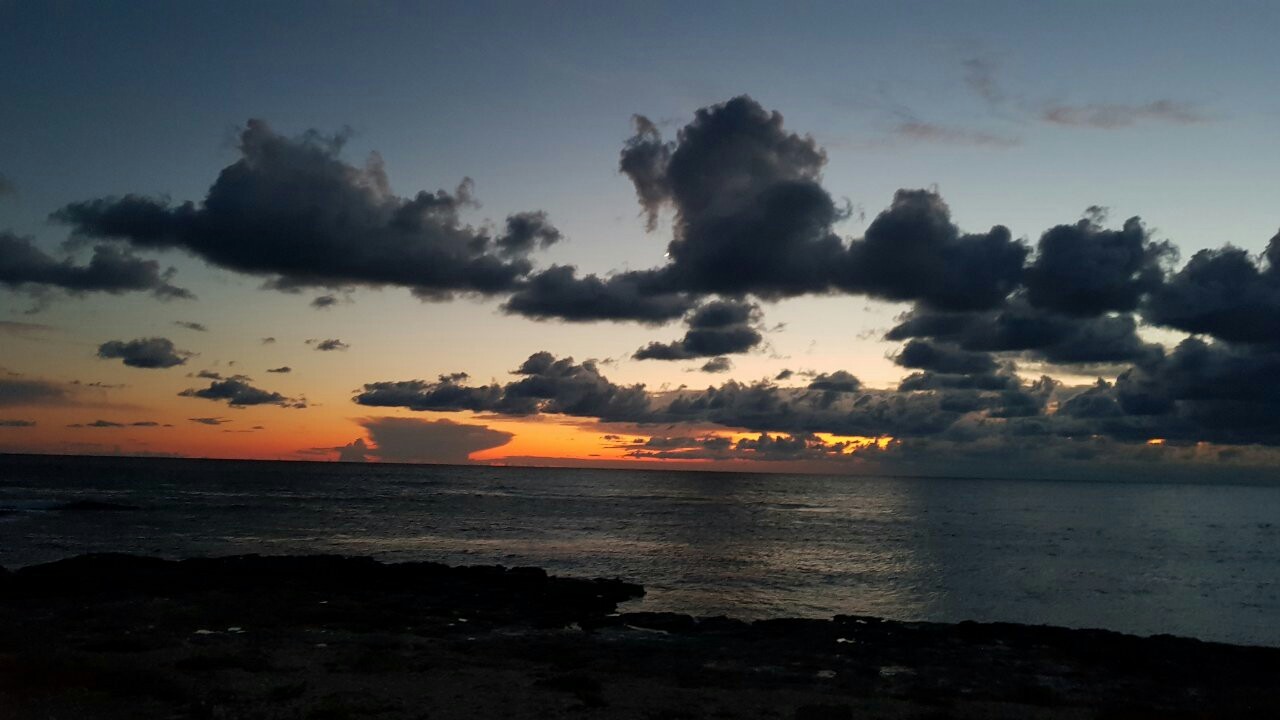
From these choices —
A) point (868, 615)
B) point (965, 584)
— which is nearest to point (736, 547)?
point (965, 584)

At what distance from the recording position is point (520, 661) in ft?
94.0

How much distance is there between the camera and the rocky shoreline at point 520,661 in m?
23.1

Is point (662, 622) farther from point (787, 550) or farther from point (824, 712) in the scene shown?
point (787, 550)

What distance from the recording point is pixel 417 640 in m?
31.6

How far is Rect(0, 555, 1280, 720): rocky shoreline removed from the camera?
23109 millimetres

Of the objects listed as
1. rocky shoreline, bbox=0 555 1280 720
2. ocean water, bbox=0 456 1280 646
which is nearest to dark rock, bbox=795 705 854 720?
rocky shoreline, bbox=0 555 1280 720

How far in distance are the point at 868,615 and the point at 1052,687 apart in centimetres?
1713

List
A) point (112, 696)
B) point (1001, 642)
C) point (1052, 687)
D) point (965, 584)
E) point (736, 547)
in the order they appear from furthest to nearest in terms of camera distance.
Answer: point (736, 547), point (965, 584), point (1001, 642), point (1052, 687), point (112, 696)

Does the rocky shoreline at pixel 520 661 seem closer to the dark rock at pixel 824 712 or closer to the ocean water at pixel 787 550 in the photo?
the dark rock at pixel 824 712

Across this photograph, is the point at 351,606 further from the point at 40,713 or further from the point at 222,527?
the point at 222,527

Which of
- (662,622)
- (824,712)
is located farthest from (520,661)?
(662,622)

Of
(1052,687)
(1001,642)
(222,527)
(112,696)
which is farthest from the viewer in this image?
(222,527)

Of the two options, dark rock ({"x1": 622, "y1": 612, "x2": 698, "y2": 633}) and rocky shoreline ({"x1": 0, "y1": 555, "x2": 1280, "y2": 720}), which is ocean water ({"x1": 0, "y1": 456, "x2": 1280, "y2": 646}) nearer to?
dark rock ({"x1": 622, "y1": 612, "x2": 698, "y2": 633})

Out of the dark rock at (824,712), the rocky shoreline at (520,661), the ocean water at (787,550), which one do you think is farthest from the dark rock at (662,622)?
the dark rock at (824,712)
